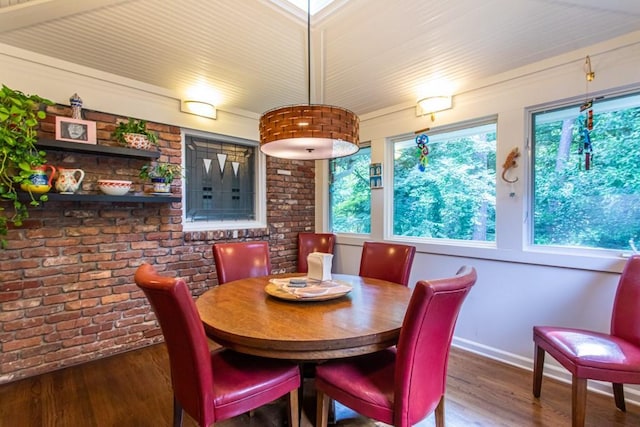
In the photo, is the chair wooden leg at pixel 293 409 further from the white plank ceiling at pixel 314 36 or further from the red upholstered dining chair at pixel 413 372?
the white plank ceiling at pixel 314 36

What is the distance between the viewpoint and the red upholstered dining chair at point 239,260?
92.2 inches

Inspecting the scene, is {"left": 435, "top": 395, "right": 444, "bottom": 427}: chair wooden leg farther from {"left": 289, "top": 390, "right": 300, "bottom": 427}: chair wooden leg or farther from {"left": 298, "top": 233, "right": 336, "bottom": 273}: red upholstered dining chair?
{"left": 298, "top": 233, "right": 336, "bottom": 273}: red upholstered dining chair

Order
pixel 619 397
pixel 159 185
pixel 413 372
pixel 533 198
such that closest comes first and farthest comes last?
pixel 413 372 < pixel 619 397 < pixel 533 198 < pixel 159 185

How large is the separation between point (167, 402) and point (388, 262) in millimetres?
1774

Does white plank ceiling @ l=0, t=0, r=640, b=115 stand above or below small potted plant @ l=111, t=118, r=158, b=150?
above

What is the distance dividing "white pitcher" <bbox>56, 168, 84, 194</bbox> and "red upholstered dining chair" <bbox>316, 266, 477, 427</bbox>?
83.0 inches

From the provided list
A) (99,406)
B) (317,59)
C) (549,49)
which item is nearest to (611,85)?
(549,49)

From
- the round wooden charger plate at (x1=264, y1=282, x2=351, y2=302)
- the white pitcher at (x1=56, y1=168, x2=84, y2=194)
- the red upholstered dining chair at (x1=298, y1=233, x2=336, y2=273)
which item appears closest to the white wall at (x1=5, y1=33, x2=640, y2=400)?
the white pitcher at (x1=56, y1=168, x2=84, y2=194)

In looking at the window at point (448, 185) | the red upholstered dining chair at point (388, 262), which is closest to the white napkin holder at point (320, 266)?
the red upholstered dining chair at point (388, 262)

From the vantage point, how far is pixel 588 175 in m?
2.11

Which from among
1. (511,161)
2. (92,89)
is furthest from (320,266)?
(92,89)

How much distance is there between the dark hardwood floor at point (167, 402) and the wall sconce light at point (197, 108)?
2239 mm

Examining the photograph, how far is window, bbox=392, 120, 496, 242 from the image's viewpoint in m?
2.61

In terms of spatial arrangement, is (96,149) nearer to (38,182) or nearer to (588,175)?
(38,182)
